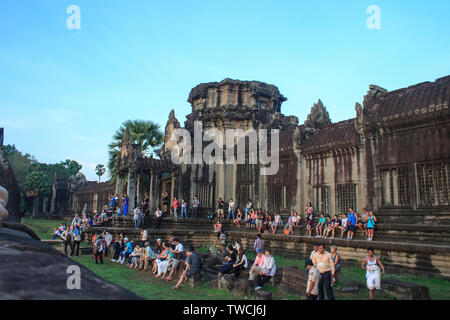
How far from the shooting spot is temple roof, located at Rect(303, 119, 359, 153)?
1739 centimetres

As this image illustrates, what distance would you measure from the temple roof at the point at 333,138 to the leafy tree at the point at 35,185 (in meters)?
43.3

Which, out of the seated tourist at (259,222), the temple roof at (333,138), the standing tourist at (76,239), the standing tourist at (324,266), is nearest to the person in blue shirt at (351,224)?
the temple roof at (333,138)

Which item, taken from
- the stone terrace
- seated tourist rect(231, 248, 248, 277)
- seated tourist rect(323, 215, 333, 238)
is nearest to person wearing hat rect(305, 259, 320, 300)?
seated tourist rect(231, 248, 248, 277)

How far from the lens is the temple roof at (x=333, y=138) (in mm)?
17389

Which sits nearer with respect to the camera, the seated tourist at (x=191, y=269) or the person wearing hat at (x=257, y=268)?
the person wearing hat at (x=257, y=268)

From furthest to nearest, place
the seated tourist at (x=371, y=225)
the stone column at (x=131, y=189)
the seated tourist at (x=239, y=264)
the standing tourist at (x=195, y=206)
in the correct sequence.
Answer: the stone column at (x=131, y=189) < the standing tourist at (x=195, y=206) < the seated tourist at (x=371, y=225) < the seated tourist at (x=239, y=264)

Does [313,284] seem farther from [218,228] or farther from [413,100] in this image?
[218,228]

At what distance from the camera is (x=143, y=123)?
30.0 meters

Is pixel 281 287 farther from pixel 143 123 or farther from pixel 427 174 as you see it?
pixel 143 123

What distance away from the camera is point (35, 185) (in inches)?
1944

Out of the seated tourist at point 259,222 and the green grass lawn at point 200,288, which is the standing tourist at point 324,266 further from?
the seated tourist at point 259,222

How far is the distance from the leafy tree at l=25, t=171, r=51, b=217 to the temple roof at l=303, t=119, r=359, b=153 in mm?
43283

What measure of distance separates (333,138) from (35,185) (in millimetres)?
45426

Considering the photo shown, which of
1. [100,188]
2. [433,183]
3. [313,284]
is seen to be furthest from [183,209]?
[100,188]
